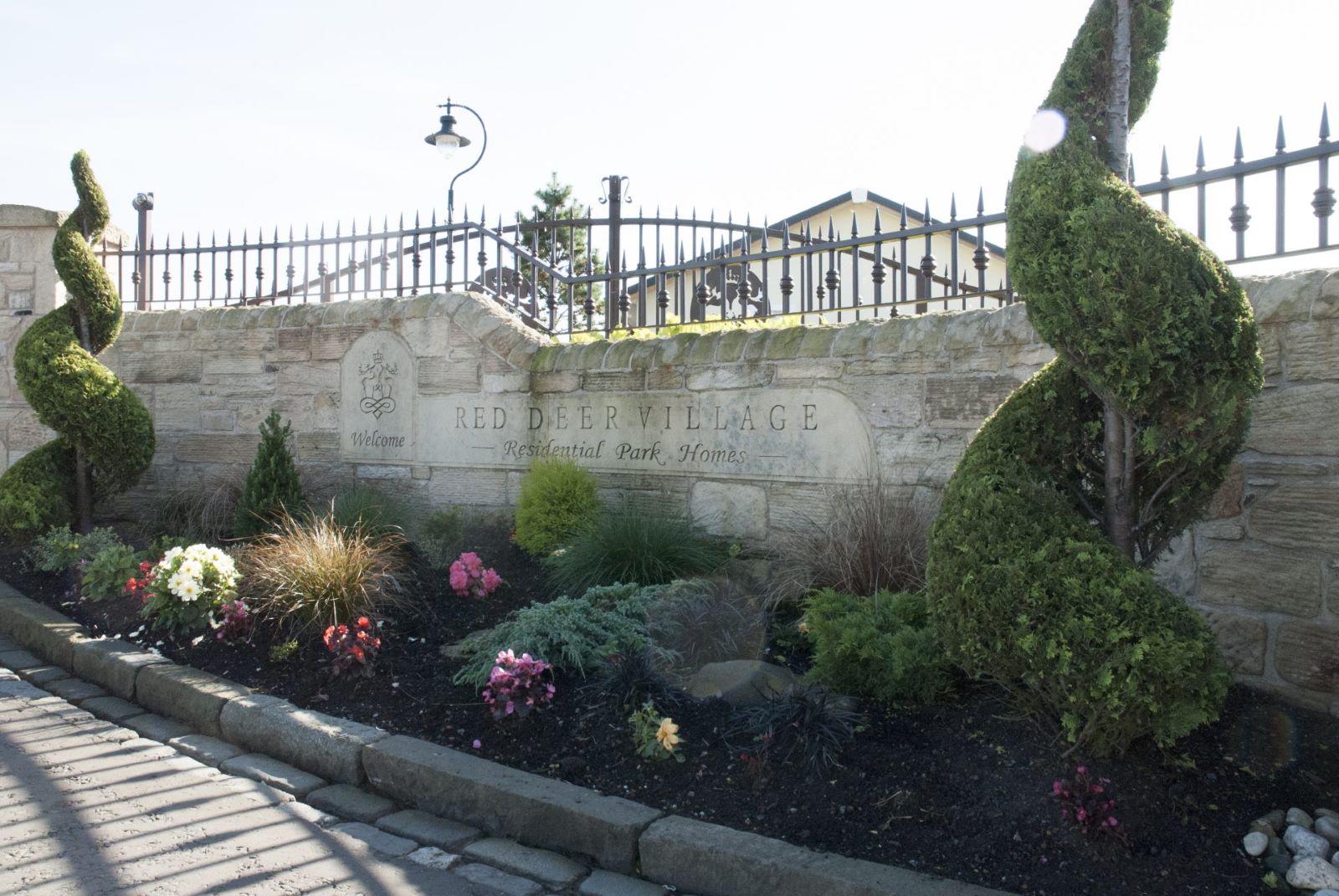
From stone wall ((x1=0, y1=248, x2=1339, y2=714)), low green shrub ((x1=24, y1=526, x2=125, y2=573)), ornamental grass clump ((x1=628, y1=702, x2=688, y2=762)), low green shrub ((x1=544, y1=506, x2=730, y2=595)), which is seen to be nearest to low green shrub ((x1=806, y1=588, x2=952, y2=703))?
ornamental grass clump ((x1=628, y1=702, x2=688, y2=762))

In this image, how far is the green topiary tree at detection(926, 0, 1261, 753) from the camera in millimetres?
2910

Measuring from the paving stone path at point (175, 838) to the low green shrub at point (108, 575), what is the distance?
1.86m

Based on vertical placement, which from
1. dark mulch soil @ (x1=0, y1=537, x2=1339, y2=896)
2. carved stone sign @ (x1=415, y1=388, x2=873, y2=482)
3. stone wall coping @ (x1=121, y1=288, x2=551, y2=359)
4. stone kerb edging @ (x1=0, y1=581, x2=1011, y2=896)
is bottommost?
stone kerb edging @ (x1=0, y1=581, x2=1011, y2=896)

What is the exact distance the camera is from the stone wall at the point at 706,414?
12.6 feet

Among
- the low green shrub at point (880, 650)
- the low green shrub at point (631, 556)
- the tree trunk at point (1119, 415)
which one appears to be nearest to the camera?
the tree trunk at point (1119, 415)

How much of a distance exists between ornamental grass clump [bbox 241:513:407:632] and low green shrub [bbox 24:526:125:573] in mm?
1927

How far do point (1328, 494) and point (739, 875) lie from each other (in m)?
2.67

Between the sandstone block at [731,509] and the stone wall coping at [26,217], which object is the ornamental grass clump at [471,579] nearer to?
the sandstone block at [731,509]

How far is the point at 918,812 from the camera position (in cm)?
308

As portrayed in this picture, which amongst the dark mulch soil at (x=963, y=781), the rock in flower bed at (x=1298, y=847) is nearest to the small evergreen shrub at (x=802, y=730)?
the dark mulch soil at (x=963, y=781)

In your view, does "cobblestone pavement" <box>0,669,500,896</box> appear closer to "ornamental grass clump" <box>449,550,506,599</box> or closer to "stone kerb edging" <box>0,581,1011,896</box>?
"stone kerb edging" <box>0,581,1011,896</box>

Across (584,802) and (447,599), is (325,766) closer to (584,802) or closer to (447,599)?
(584,802)

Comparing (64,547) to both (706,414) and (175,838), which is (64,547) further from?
(706,414)

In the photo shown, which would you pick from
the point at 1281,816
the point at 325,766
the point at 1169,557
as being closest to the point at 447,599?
the point at 325,766
